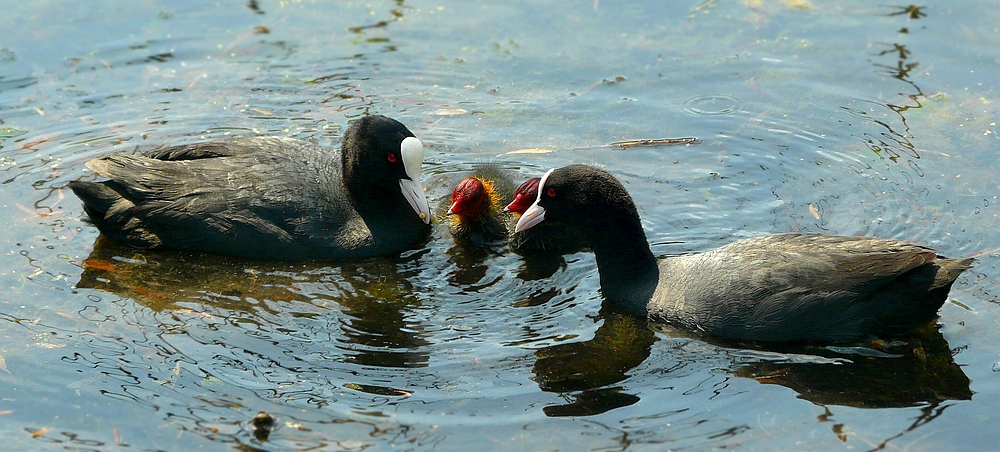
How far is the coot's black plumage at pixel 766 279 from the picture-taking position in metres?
5.38

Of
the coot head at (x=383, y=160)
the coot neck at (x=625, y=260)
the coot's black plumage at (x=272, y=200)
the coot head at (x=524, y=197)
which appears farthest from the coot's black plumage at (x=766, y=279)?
the coot's black plumage at (x=272, y=200)

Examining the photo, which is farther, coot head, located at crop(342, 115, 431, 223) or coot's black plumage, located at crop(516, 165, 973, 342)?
coot head, located at crop(342, 115, 431, 223)

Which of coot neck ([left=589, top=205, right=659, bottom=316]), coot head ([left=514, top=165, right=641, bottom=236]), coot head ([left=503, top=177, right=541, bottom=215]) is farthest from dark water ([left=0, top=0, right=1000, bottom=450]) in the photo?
coot head ([left=514, top=165, right=641, bottom=236])

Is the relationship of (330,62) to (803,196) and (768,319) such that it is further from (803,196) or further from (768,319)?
(768,319)

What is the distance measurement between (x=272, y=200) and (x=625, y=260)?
210 cm

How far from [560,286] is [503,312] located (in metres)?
0.48

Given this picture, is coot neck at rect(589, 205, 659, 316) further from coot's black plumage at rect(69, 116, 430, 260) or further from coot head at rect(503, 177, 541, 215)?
coot's black plumage at rect(69, 116, 430, 260)

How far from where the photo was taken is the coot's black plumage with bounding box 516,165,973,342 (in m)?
5.38

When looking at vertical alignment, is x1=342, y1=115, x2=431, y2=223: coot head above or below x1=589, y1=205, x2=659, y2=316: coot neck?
above

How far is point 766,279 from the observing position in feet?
18.1

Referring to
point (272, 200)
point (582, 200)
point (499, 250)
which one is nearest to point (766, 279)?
point (582, 200)

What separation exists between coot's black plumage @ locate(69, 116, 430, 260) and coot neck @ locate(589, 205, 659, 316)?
3.92ft

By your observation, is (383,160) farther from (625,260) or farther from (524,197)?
(625,260)

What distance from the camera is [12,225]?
22.3ft
